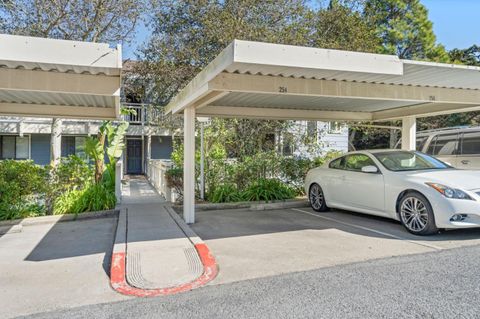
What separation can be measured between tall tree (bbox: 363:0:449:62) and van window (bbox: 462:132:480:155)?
13.7 m

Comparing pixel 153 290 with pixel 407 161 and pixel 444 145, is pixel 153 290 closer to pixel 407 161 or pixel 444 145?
pixel 407 161

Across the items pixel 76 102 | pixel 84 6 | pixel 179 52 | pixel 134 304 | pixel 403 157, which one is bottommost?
pixel 134 304

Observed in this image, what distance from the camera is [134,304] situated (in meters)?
3.91

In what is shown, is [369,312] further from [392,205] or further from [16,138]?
[16,138]

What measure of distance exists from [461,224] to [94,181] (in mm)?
9053

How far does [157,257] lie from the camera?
17.3 ft

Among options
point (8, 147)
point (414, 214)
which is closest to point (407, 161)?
point (414, 214)

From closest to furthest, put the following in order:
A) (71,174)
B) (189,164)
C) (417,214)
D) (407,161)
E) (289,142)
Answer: (417,214) < (407,161) < (189,164) < (71,174) < (289,142)

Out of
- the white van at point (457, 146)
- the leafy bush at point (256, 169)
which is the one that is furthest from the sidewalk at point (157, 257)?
the white van at point (457, 146)

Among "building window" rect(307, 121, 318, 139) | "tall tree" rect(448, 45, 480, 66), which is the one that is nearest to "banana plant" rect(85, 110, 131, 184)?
"building window" rect(307, 121, 318, 139)

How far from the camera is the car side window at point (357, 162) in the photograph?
8.13 meters

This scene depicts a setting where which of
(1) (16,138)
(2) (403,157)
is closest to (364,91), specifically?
(2) (403,157)

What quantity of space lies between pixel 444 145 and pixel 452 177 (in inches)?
237

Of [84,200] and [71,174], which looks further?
[71,174]
